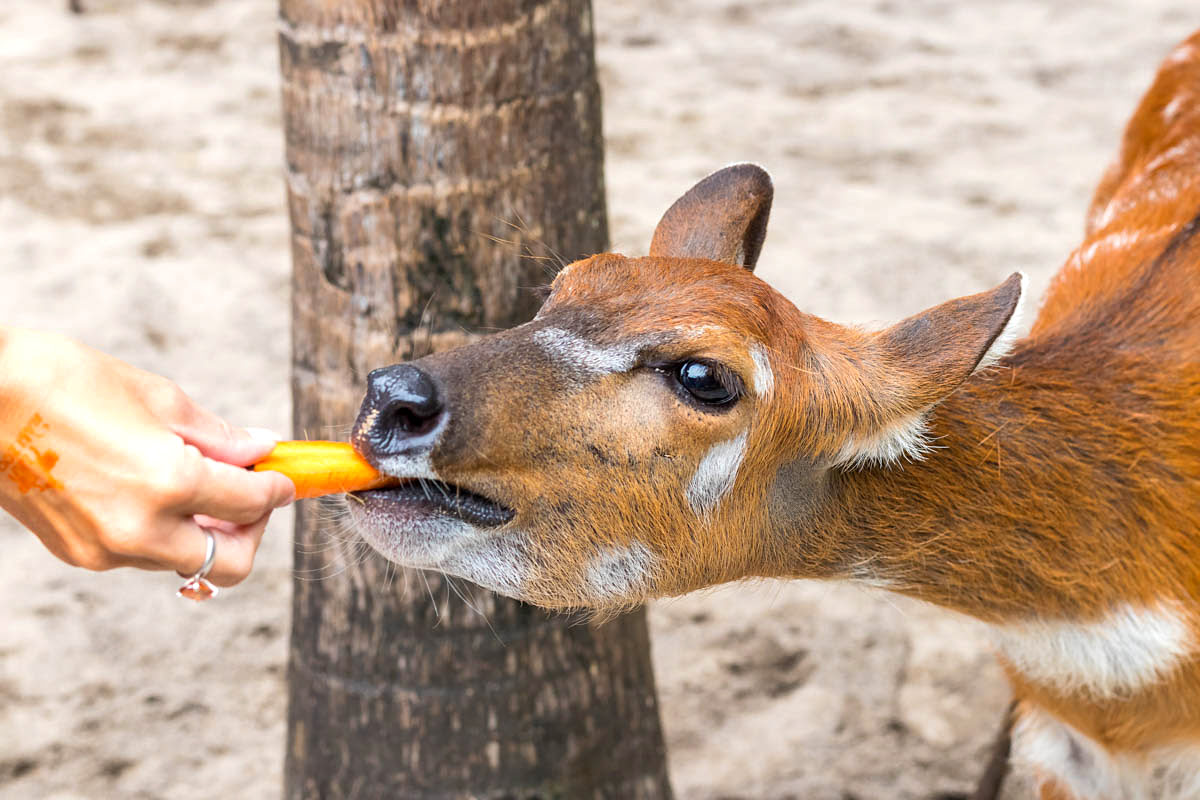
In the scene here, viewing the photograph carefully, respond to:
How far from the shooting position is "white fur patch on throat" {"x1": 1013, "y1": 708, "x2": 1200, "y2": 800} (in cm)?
312

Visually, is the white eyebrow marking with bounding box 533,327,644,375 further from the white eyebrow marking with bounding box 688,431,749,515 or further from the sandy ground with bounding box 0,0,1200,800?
the sandy ground with bounding box 0,0,1200,800

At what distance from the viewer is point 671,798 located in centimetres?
379

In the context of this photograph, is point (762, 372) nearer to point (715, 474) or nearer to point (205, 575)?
point (715, 474)

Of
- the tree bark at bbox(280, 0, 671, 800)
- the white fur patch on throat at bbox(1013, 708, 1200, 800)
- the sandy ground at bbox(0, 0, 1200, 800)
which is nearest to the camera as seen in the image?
the tree bark at bbox(280, 0, 671, 800)

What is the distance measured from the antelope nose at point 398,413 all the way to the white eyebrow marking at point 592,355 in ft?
0.80

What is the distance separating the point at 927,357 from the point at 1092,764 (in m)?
1.50

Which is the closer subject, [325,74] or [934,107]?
[325,74]

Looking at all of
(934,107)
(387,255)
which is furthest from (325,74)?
(934,107)

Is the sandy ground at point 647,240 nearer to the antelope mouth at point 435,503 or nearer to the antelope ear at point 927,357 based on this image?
the antelope ear at point 927,357

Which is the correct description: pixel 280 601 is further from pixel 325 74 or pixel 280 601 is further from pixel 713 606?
pixel 325 74

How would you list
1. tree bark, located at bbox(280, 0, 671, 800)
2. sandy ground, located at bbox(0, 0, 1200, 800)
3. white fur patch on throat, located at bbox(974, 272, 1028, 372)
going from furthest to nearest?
sandy ground, located at bbox(0, 0, 1200, 800) → tree bark, located at bbox(280, 0, 671, 800) → white fur patch on throat, located at bbox(974, 272, 1028, 372)

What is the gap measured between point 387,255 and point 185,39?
6978mm

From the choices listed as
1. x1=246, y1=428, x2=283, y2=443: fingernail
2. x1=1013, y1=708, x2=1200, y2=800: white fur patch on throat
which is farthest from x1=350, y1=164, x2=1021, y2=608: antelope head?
x1=1013, y1=708, x2=1200, y2=800: white fur patch on throat

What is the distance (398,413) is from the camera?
2285 millimetres
